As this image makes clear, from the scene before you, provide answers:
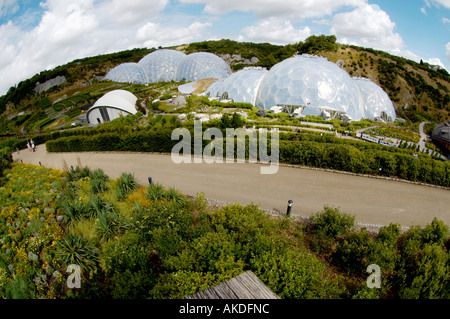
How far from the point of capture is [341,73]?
2766cm

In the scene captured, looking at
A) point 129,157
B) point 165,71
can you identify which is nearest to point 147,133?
point 129,157

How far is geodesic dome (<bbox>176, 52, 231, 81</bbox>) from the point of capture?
54.2 m

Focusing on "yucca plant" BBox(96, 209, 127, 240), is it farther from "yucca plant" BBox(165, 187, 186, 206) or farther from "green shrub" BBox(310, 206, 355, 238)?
"green shrub" BBox(310, 206, 355, 238)

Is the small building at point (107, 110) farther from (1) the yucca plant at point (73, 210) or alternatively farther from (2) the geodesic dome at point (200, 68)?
(2) the geodesic dome at point (200, 68)

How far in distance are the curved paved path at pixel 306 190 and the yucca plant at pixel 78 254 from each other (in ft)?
17.3

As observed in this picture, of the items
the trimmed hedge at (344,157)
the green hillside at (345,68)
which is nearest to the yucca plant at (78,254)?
the trimmed hedge at (344,157)

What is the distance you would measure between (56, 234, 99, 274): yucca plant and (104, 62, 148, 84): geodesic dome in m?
58.3

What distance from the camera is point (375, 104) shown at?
29.5 metres

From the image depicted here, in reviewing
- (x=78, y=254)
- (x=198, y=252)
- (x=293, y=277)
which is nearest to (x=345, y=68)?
(x=293, y=277)

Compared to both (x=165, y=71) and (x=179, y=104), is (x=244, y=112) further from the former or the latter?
(x=165, y=71)

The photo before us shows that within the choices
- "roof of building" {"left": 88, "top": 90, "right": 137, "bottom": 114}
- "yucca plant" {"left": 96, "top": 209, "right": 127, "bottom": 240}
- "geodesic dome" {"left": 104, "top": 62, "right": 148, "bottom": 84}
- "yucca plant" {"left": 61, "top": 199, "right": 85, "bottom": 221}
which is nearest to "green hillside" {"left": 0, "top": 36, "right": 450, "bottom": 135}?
"geodesic dome" {"left": 104, "top": 62, "right": 148, "bottom": 84}

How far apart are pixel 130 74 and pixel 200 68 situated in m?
19.0

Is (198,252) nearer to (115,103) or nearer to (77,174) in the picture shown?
(77,174)
